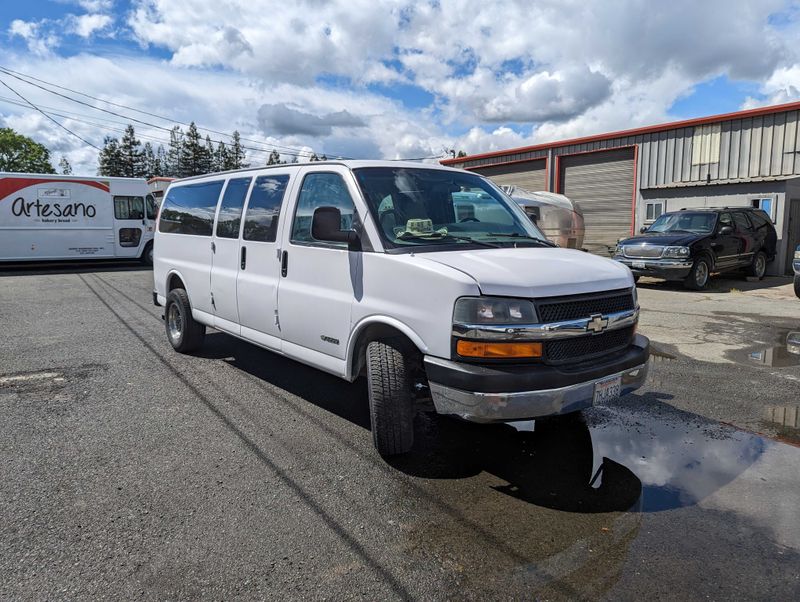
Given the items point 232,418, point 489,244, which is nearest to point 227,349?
point 232,418

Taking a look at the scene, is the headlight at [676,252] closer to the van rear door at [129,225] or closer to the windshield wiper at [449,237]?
the windshield wiper at [449,237]

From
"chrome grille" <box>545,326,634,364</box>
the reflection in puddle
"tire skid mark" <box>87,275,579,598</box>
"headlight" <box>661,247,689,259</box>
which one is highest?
"headlight" <box>661,247,689,259</box>

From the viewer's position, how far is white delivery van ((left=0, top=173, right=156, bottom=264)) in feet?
56.7

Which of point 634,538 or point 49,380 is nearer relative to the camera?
point 634,538

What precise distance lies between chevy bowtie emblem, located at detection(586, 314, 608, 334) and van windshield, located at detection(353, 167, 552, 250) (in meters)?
0.91

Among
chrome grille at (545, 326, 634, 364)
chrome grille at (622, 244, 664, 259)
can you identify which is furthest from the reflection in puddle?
chrome grille at (622, 244, 664, 259)

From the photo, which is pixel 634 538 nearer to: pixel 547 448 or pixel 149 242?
pixel 547 448

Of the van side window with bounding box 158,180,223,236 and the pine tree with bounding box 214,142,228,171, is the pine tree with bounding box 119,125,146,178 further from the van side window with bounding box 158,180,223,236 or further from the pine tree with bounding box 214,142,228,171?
the van side window with bounding box 158,180,223,236

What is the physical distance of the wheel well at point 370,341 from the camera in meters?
3.84

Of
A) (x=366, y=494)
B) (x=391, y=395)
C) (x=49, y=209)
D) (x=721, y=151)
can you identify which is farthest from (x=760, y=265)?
(x=49, y=209)

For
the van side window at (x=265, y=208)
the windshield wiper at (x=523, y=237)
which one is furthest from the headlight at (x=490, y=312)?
the van side window at (x=265, y=208)

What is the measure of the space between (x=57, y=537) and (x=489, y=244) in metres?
3.16

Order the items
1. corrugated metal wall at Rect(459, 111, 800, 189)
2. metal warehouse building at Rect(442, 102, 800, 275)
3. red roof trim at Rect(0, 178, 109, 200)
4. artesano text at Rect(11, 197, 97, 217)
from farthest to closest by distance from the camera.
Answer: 1. artesano text at Rect(11, 197, 97, 217)
2. red roof trim at Rect(0, 178, 109, 200)
3. metal warehouse building at Rect(442, 102, 800, 275)
4. corrugated metal wall at Rect(459, 111, 800, 189)

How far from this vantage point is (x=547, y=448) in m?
4.28
